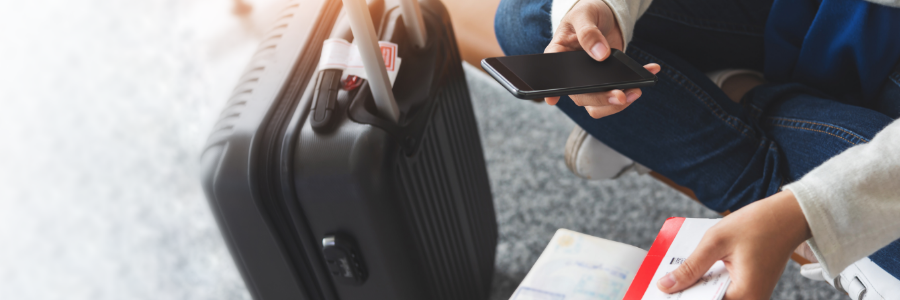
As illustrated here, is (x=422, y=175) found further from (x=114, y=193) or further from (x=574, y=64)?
(x=114, y=193)

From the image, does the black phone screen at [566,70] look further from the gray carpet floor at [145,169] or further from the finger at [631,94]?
the gray carpet floor at [145,169]

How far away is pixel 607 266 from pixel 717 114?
21cm

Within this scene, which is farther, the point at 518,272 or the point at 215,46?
the point at 215,46

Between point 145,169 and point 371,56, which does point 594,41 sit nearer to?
point 371,56

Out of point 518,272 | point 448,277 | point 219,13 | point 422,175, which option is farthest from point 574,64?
point 219,13

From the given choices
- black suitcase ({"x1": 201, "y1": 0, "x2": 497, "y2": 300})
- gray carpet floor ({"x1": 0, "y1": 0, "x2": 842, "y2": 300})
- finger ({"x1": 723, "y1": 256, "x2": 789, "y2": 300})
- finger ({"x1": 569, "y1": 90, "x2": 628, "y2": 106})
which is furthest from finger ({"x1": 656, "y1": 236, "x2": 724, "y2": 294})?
gray carpet floor ({"x1": 0, "y1": 0, "x2": 842, "y2": 300})

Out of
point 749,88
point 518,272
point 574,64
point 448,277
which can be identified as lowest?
point 518,272

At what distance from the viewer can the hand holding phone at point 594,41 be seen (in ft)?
1.70

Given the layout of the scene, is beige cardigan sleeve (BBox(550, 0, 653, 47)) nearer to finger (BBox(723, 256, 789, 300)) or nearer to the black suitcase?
the black suitcase

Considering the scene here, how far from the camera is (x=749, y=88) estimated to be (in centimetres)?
69

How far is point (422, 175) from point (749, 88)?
391 millimetres

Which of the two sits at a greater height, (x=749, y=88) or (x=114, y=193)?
(x=749, y=88)

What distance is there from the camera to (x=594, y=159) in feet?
2.45

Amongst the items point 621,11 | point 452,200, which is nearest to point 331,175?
point 452,200
